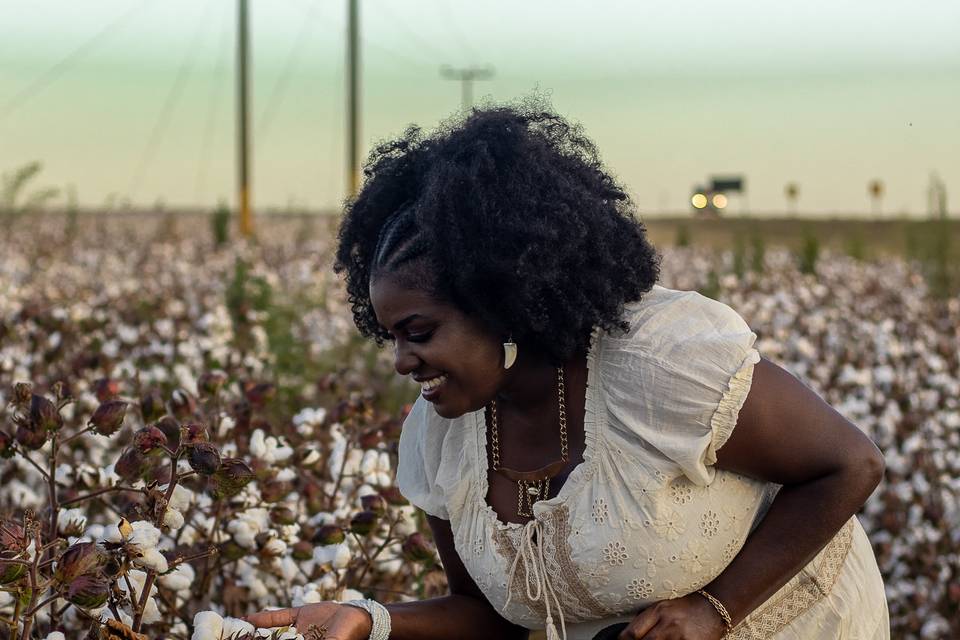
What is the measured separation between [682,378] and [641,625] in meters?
0.41

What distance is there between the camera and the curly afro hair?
7.48 ft

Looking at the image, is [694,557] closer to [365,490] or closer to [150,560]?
[150,560]

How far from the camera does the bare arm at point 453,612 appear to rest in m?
2.61

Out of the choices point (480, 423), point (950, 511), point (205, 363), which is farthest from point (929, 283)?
point (480, 423)

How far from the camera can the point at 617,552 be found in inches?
92.8

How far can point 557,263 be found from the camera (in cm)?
229

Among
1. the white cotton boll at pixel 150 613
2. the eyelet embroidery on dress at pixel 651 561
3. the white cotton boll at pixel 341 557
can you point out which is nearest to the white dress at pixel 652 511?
the eyelet embroidery on dress at pixel 651 561

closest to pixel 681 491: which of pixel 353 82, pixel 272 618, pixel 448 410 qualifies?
pixel 448 410

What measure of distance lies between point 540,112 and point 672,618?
35.3 inches

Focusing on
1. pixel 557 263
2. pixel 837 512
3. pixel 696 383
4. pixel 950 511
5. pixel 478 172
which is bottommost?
pixel 950 511

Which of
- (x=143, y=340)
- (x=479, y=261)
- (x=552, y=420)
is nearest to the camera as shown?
(x=479, y=261)

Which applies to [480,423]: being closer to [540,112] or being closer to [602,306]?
[602,306]

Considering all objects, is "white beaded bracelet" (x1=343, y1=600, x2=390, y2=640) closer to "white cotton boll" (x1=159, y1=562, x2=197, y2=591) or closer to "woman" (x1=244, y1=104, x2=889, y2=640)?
"woman" (x1=244, y1=104, x2=889, y2=640)

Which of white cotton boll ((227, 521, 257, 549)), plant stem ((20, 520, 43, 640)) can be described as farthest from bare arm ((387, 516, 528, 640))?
plant stem ((20, 520, 43, 640))
